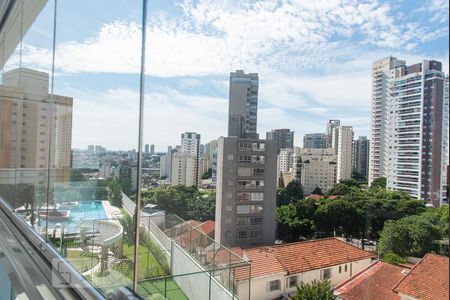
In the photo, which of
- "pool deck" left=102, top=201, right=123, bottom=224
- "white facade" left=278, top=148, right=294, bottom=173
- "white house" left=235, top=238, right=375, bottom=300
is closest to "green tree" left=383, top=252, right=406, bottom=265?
"white house" left=235, top=238, right=375, bottom=300

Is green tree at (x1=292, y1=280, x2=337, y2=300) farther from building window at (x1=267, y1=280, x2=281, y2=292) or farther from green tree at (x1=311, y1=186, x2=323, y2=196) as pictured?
green tree at (x1=311, y1=186, x2=323, y2=196)

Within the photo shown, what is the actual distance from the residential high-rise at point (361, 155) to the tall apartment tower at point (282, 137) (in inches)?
10.8

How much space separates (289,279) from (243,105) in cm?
63

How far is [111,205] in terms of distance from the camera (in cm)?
167

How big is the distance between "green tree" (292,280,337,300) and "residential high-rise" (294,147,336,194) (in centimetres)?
26

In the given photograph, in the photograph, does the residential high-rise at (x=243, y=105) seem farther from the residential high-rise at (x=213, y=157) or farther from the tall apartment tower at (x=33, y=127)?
the tall apartment tower at (x=33, y=127)

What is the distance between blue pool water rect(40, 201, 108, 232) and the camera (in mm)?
1812

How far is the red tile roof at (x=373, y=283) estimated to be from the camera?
0.70 meters

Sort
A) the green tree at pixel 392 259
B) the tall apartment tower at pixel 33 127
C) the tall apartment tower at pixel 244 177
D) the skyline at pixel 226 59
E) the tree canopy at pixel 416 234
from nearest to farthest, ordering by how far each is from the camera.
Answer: the tree canopy at pixel 416 234, the green tree at pixel 392 259, the skyline at pixel 226 59, the tall apartment tower at pixel 244 177, the tall apartment tower at pixel 33 127

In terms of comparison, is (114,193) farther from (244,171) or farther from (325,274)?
(325,274)

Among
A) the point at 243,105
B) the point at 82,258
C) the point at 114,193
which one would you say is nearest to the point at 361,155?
the point at 243,105

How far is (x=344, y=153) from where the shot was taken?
3.08 ft

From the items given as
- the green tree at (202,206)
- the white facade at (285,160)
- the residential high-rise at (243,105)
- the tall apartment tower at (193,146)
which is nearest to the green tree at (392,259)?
the white facade at (285,160)

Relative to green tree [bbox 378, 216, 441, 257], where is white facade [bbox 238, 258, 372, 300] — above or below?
below
